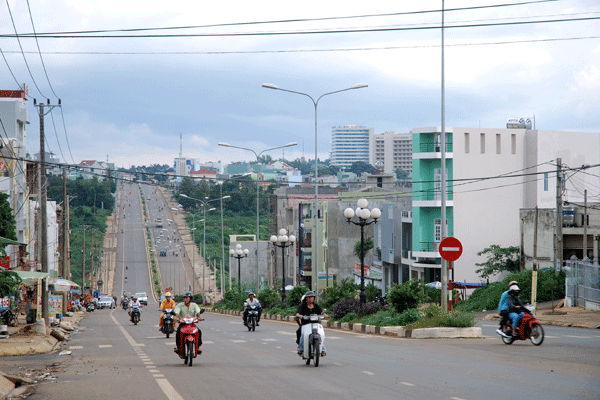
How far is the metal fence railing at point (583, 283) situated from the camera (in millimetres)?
35938

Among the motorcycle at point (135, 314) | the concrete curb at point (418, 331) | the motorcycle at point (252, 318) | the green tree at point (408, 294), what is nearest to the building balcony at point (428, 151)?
the motorcycle at point (135, 314)

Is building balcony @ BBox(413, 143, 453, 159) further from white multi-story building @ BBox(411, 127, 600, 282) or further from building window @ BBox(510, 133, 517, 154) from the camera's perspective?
building window @ BBox(510, 133, 517, 154)

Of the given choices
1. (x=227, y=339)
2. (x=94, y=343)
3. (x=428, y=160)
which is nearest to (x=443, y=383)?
(x=227, y=339)

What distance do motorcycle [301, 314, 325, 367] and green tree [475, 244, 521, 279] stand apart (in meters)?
42.5

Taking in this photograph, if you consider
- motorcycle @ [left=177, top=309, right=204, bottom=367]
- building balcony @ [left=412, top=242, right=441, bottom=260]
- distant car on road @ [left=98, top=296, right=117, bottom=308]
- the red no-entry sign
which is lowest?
distant car on road @ [left=98, top=296, right=117, bottom=308]

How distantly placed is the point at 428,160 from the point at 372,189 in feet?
97.7

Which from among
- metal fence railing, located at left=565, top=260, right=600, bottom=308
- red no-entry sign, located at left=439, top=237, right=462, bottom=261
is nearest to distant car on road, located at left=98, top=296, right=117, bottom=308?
metal fence railing, located at left=565, top=260, right=600, bottom=308

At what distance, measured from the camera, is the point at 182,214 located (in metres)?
186

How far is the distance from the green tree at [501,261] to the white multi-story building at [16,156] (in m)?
35.0

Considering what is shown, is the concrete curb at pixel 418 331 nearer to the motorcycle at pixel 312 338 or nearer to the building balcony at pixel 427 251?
the motorcycle at pixel 312 338

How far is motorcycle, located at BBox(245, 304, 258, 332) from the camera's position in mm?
28781

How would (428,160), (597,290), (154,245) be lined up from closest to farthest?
(597,290) → (428,160) → (154,245)

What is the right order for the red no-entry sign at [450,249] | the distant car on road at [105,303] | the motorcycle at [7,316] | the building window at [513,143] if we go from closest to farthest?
the red no-entry sign at [450,249] < the motorcycle at [7,316] < the building window at [513,143] < the distant car on road at [105,303]

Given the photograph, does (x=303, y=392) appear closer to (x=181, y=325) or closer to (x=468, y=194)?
(x=181, y=325)
